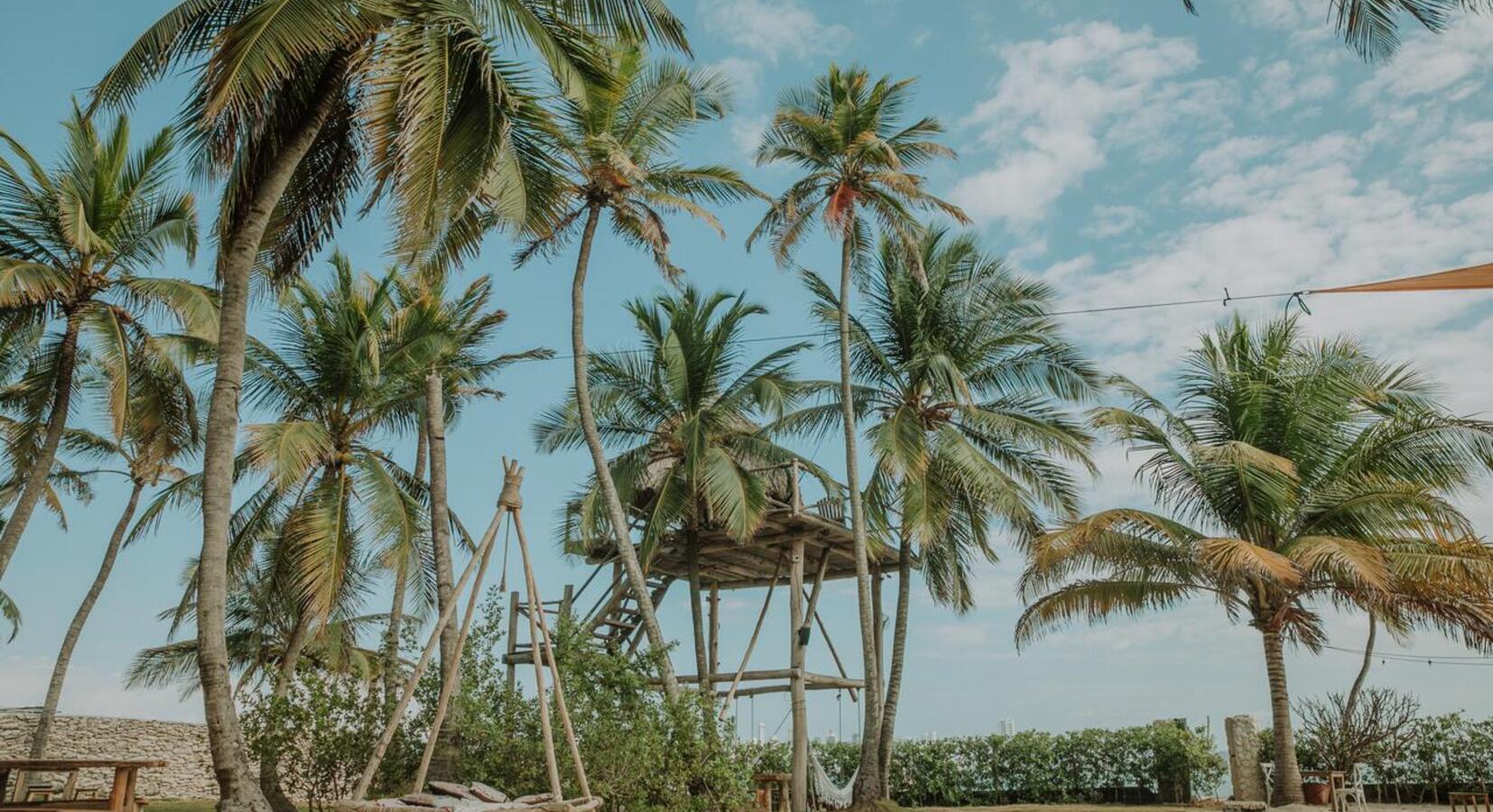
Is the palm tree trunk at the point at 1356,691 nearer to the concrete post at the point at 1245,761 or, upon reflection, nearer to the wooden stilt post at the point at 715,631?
the concrete post at the point at 1245,761

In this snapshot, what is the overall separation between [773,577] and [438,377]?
777 cm

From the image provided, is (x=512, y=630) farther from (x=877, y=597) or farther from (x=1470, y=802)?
(x=1470, y=802)

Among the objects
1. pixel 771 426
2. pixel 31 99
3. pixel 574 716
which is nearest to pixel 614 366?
pixel 771 426

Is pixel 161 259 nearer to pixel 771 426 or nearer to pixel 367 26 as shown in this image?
pixel 367 26

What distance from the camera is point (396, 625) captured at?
14.9 m

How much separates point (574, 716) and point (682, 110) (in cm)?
806

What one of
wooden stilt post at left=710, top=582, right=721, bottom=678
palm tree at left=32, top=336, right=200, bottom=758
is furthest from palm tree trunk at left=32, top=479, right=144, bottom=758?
wooden stilt post at left=710, top=582, right=721, bottom=678

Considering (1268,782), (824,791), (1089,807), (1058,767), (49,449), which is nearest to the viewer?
(49,449)

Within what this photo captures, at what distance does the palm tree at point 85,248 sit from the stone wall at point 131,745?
8.73 m

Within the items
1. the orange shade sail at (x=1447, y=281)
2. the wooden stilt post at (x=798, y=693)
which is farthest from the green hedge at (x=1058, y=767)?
the orange shade sail at (x=1447, y=281)

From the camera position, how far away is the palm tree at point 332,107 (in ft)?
25.7

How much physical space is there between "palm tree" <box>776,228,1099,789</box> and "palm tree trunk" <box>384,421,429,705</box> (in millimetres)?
5864

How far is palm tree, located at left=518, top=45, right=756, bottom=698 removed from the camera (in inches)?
549

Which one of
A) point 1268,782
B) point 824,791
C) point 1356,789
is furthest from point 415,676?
point 1356,789
